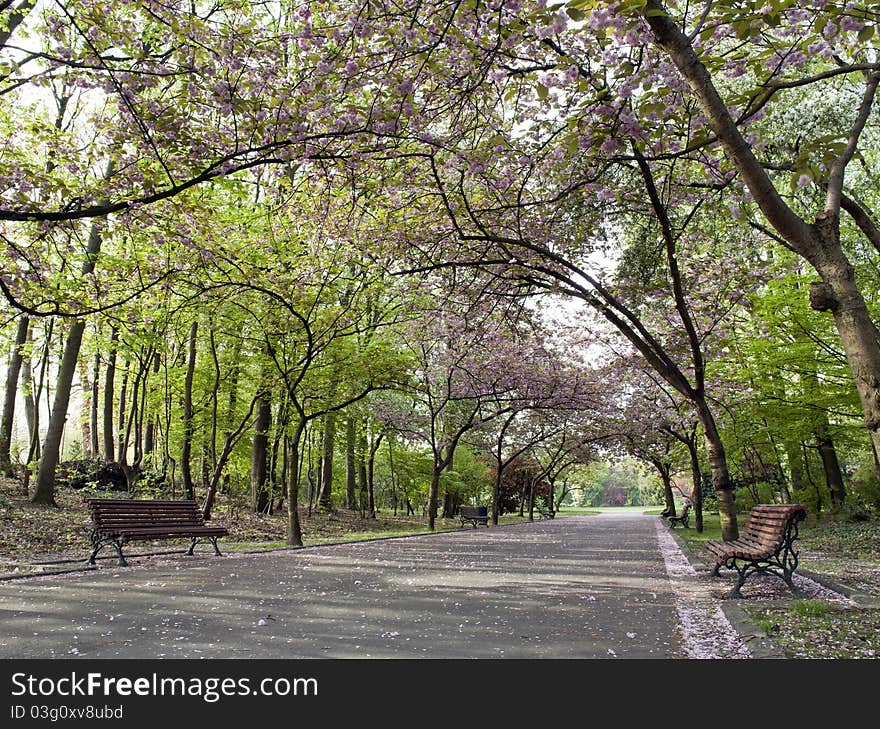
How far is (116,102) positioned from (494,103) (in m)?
4.75

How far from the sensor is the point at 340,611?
20.7 feet

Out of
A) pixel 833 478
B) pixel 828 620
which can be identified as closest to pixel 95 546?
pixel 828 620

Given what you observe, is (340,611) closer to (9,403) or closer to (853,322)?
(853,322)

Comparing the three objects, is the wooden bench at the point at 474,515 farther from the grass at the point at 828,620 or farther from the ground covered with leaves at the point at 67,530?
the grass at the point at 828,620

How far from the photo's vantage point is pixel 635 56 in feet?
25.7

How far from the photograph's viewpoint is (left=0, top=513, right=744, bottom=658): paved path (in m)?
4.77

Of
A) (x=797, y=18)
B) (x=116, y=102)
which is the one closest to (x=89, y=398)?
(x=116, y=102)

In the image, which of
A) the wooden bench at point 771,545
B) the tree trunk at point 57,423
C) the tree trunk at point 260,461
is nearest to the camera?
the wooden bench at point 771,545

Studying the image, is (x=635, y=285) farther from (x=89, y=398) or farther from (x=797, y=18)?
(x=89, y=398)

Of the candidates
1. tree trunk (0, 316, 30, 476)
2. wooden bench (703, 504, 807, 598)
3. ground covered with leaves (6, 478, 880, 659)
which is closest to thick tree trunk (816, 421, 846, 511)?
ground covered with leaves (6, 478, 880, 659)

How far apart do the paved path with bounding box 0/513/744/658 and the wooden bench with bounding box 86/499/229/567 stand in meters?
0.42

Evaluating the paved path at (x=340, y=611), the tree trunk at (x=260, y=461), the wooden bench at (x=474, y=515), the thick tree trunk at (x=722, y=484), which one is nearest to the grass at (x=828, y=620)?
the paved path at (x=340, y=611)

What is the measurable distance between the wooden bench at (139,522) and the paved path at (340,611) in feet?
1.38

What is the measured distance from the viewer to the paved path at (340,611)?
188 inches
